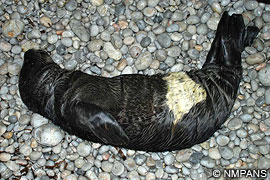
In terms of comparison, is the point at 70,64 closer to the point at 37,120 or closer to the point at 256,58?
the point at 37,120

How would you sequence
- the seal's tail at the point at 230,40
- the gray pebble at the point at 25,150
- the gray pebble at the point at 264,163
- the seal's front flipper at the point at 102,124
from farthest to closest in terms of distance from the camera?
the gray pebble at the point at 25,150
the seal's tail at the point at 230,40
the gray pebble at the point at 264,163
the seal's front flipper at the point at 102,124

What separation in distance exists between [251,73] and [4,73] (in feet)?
10.9

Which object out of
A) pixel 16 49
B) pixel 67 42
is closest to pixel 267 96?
pixel 67 42

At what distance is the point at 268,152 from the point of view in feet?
15.7

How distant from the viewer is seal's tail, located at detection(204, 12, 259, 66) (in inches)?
189

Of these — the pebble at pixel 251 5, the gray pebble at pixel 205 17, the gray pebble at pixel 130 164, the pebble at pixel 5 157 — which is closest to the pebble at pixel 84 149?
the gray pebble at pixel 130 164

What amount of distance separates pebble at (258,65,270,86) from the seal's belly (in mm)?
1008

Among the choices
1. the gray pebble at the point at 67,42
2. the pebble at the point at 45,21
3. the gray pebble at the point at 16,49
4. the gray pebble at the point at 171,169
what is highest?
the pebble at the point at 45,21

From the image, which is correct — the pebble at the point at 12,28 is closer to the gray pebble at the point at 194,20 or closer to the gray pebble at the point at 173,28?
the gray pebble at the point at 173,28

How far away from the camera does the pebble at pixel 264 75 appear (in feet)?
16.1

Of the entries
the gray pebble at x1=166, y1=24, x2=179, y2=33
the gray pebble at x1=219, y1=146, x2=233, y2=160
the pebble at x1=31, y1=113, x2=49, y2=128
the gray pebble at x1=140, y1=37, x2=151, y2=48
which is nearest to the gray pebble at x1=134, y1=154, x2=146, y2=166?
the gray pebble at x1=219, y1=146, x2=233, y2=160

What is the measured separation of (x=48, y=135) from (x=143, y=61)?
5.11ft

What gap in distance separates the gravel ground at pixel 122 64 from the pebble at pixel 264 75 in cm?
1

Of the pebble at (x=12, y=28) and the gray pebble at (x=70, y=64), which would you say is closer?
the gray pebble at (x=70, y=64)
